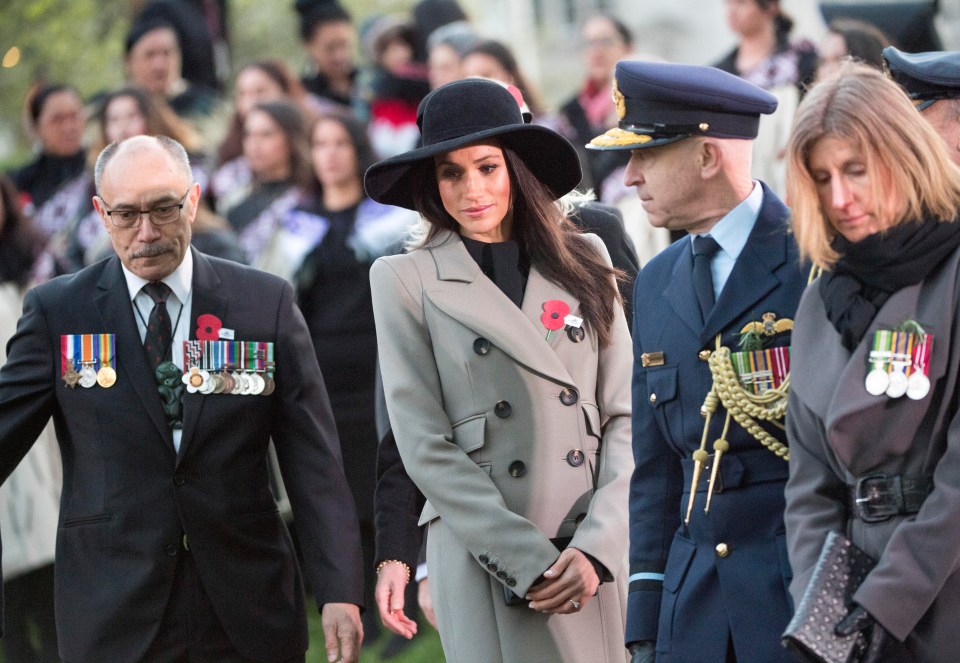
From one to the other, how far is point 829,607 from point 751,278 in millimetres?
992

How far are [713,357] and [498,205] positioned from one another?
938mm

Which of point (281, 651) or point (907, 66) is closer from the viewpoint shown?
point (907, 66)

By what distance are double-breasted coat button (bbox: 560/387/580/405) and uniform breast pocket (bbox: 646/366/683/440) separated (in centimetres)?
38

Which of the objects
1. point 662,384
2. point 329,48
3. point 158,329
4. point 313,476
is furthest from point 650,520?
point 329,48

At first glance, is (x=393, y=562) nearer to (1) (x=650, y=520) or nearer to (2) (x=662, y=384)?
(1) (x=650, y=520)

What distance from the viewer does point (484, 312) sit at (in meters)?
4.66

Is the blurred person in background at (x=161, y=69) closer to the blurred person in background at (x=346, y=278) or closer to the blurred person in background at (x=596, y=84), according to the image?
the blurred person in background at (x=346, y=278)

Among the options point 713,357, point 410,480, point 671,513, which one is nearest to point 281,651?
point 410,480

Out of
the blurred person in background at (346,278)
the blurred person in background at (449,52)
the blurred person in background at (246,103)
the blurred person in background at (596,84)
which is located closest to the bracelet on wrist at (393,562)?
the blurred person in background at (346,278)

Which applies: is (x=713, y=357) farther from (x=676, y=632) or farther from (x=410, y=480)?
(x=410, y=480)

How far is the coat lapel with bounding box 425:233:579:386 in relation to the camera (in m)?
4.64

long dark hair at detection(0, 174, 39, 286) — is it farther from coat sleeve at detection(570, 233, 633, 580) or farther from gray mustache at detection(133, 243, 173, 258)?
coat sleeve at detection(570, 233, 633, 580)

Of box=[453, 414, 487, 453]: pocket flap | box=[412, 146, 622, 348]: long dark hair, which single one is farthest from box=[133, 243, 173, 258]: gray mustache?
box=[453, 414, 487, 453]: pocket flap

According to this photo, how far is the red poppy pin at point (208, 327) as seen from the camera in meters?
5.14
